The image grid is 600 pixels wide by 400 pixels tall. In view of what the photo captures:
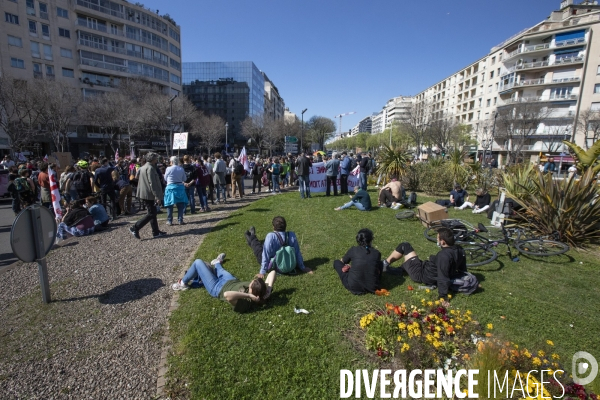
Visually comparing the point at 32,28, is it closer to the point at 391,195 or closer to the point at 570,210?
the point at 391,195

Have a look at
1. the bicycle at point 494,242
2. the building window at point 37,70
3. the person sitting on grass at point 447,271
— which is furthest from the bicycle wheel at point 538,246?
the building window at point 37,70

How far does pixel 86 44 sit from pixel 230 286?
5287 centimetres

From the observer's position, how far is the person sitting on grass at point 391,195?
34.8 feet

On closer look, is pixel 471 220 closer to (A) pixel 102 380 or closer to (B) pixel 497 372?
(B) pixel 497 372

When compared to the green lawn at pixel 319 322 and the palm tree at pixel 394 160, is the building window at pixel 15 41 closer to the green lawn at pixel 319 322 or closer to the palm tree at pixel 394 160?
the palm tree at pixel 394 160

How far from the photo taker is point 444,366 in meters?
3.02

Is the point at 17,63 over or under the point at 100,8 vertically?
under

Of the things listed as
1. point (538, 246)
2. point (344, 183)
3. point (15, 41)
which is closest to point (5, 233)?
point (344, 183)

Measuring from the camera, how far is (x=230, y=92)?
279 ft

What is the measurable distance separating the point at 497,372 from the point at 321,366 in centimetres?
158

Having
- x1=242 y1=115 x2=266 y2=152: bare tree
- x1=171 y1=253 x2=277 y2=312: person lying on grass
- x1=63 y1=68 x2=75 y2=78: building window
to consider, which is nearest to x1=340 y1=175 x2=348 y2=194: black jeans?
x1=171 y1=253 x2=277 y2=312: person lying on grass

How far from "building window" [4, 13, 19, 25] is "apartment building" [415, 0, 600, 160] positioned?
62272 mm

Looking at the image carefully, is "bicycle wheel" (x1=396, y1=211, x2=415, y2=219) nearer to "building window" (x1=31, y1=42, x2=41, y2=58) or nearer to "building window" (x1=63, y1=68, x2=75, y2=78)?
"building window" (x1=31, y1=42, x2=41, y2=58)

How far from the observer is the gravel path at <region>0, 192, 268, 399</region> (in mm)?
3025
